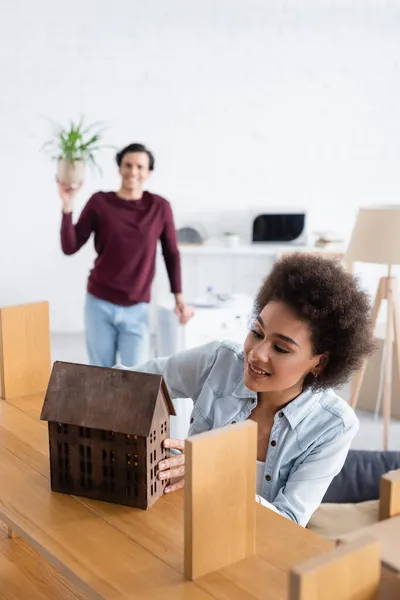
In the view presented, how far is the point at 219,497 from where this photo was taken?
0.99 metres

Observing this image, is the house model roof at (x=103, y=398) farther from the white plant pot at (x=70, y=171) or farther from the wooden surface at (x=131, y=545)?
the white plant pot at (x=70, y=171)

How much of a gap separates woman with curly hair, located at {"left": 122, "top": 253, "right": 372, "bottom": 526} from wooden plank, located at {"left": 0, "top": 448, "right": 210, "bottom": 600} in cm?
45

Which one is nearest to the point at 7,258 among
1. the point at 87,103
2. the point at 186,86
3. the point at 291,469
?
the point at 87,103

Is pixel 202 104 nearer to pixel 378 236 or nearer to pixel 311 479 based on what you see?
pixel 378 236

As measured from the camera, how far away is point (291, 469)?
5.19ft

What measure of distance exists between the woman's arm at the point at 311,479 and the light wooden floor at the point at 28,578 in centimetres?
45

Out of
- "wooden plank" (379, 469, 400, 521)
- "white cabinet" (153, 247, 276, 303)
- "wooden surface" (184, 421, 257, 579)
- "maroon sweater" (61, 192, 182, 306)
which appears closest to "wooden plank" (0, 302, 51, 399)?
"wooden surface" (184, 421, 257, 579)

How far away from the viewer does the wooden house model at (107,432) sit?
1167mm

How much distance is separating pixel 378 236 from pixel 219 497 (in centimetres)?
259

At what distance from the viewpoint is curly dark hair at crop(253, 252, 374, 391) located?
59.2 inches

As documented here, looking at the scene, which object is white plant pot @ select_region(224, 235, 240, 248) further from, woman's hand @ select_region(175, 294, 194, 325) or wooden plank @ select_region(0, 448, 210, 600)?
wooden plank @ select_region(0, 448, 210, 600)

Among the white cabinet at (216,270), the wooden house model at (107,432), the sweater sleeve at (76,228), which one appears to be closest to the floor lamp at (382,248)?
the sweater sleeve at (76,228)

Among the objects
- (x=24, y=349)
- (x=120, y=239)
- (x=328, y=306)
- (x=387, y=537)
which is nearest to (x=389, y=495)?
(x=387, y=537)

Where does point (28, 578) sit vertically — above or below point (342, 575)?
below
